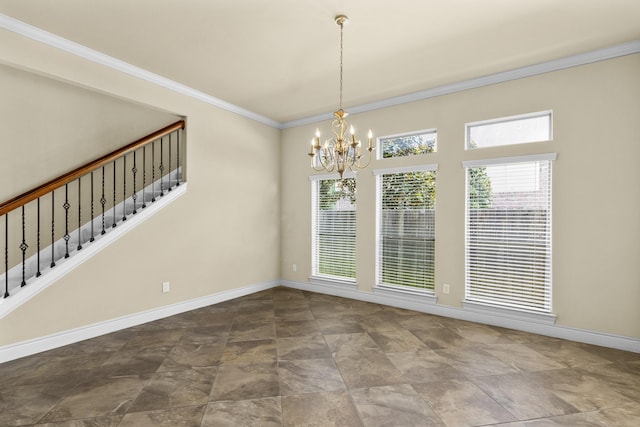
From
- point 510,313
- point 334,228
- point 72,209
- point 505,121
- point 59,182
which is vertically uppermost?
Answer: point 505,121

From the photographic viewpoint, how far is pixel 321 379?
106 inches

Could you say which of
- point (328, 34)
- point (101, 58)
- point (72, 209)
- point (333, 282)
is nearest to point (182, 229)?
point (72, 209)

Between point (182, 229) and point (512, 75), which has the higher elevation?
point (512, 75)

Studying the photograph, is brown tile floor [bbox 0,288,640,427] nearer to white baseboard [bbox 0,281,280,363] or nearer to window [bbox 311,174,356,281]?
white baseboard [bbox 0,281,280,363]

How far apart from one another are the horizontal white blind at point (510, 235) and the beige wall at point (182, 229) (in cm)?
341

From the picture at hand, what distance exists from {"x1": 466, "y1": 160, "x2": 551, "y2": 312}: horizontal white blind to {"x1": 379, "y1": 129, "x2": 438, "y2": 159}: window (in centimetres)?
71

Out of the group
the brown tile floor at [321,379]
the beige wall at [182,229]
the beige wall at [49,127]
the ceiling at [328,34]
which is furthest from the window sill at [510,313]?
the beige wall at [49,127]

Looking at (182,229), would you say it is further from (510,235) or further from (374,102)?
(510,235)

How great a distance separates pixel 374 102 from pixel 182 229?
3.42 metres

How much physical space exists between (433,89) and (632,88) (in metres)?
2.05

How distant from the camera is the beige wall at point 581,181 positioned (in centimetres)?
328

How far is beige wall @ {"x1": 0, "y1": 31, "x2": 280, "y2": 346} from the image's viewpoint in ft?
10.7

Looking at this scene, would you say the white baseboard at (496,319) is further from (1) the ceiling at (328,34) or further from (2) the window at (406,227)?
(1) the ceiling at (328,34)

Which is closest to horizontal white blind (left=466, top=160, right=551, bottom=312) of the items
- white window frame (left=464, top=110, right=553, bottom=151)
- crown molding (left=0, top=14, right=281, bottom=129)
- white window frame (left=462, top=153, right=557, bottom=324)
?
white window frame (left=462, top=153, right=557, bottom=324)
